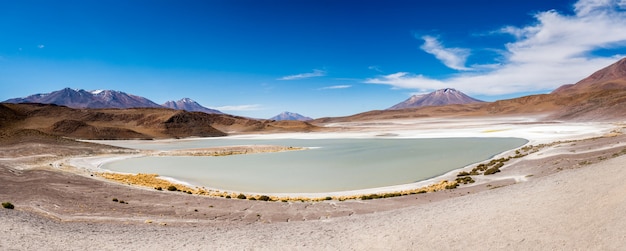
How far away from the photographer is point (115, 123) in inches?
4734

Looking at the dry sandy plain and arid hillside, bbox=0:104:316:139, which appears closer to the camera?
the dry sandy plain

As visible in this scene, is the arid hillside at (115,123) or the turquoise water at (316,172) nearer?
the turquoise water at (316,172)

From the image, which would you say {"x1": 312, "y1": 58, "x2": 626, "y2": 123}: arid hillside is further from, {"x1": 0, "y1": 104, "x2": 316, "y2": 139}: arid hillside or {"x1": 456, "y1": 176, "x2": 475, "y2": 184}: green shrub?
{"x1": 456, "y1": 176, "x2": 475, "y2": 184}: green shrub

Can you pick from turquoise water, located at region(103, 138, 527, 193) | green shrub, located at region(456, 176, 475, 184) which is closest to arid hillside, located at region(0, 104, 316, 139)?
turquoise water, located at region(103, 138, 527, 193)

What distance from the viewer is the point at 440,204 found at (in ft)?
42.8

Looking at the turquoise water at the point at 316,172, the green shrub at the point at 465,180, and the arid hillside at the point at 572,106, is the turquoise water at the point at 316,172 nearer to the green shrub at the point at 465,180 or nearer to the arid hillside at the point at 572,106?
the green shrub at the point at 465,180

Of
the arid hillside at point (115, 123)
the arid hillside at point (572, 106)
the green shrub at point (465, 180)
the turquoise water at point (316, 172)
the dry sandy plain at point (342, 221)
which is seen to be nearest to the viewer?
the dry sandy plain at point (342, 221)

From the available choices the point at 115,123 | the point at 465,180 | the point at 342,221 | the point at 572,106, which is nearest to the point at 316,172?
the point at 465,180

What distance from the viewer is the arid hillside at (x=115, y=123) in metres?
86.4

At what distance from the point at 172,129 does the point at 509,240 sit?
351ft

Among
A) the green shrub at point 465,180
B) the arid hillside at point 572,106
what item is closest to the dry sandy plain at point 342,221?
the green shrub at point 465,180

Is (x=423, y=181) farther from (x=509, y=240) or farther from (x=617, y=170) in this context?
(x=509, y=240)

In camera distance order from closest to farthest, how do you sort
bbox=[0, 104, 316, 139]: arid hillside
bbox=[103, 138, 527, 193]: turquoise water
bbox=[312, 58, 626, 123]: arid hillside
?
Answer: bbox=[103, 138, 527, 193]: turquoise water
bbox=[0, 104, 316, 139]: arid hillside
bbox=[312, 58, 626, 123]: arid hillside

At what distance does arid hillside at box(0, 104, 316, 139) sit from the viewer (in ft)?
284
